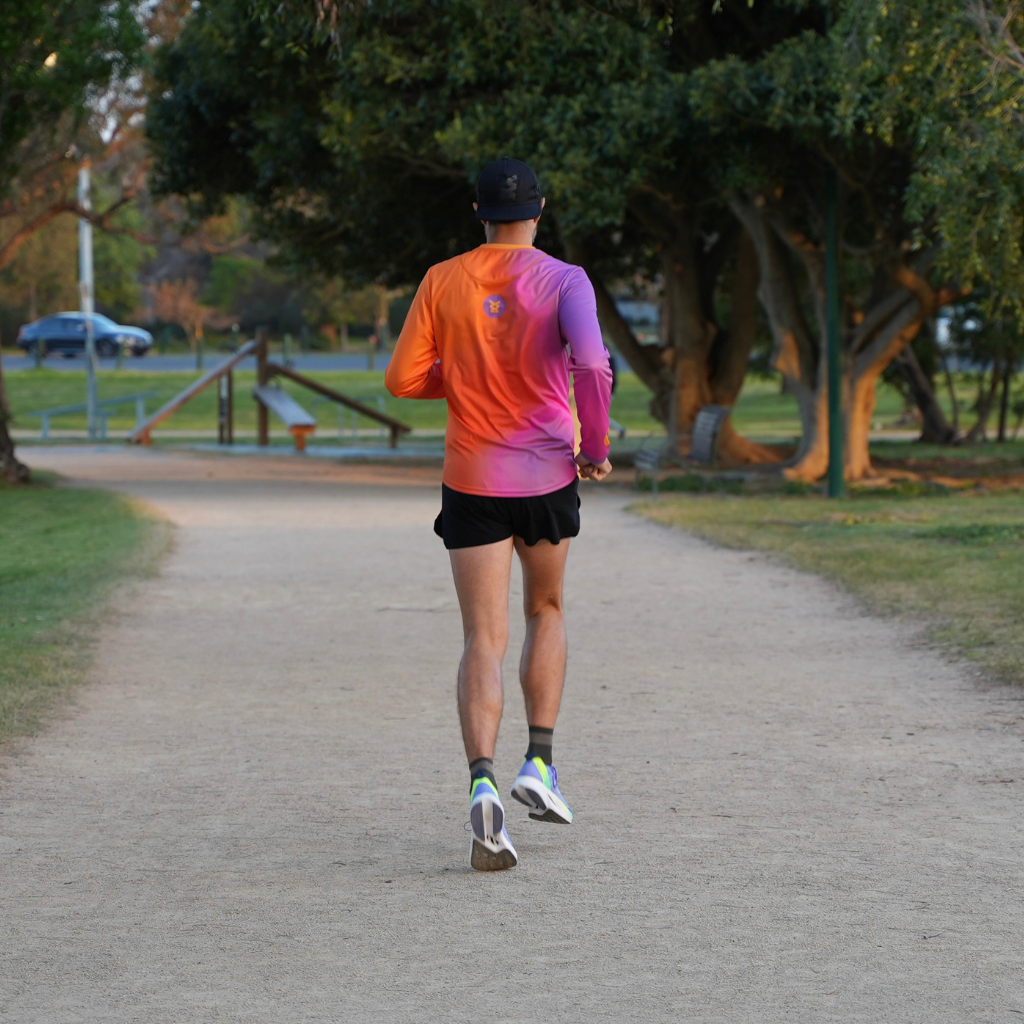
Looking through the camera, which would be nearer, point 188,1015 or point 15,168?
point 188,1015

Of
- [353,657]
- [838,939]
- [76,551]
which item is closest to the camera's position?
[838,939]

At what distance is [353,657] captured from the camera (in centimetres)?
835

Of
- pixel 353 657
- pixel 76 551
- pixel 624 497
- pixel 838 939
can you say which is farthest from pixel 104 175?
pixel 838 939

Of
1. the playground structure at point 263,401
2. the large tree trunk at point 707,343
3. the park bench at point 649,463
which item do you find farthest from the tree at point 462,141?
the playground structure at point 263,401

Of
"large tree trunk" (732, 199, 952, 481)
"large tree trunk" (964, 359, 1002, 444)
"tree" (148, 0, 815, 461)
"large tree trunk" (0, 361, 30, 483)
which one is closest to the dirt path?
"tree" (148, 0, 815, 461)

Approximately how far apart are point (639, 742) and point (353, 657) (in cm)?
243

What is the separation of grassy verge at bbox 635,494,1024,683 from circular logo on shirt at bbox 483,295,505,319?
3747mm

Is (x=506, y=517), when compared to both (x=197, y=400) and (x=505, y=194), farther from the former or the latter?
(x=197, y=400)

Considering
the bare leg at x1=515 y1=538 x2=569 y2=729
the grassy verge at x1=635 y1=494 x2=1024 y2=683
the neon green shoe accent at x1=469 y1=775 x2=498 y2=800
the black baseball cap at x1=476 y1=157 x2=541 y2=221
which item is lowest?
the grassy verge at x1=635 y1=494 x2=1024 y2=683

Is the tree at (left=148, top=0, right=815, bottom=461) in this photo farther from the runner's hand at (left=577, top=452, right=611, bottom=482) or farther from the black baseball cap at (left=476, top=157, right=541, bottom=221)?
the runner's hand at (left=577, top=452, right=611, bottom=482)

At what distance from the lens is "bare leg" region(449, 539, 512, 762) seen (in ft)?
15.8

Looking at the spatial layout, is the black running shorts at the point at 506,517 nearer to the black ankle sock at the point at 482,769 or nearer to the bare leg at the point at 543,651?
the bare leg at the point at 543,651

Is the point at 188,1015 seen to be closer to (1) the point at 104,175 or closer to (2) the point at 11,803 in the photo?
(2) the point at 11,803

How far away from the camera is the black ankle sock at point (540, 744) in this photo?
16.3ft
